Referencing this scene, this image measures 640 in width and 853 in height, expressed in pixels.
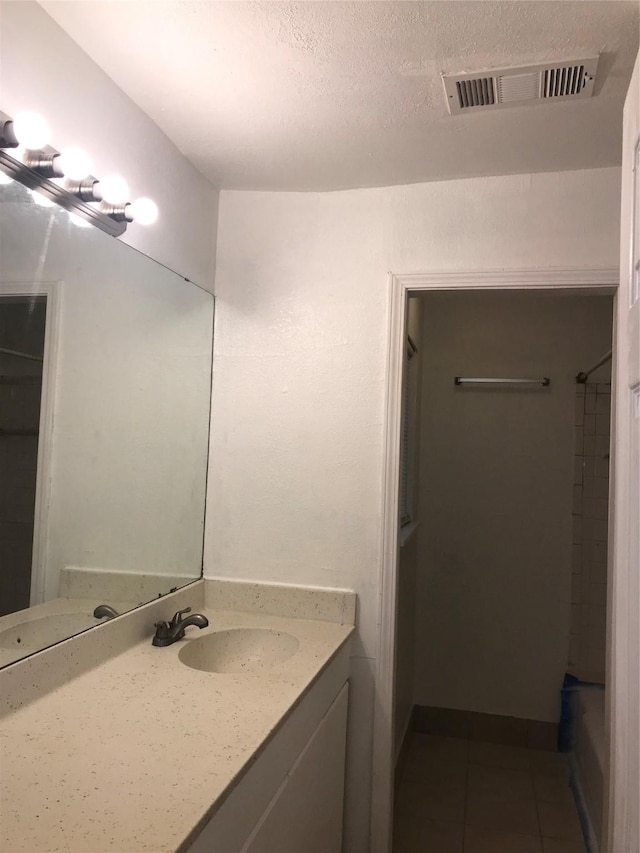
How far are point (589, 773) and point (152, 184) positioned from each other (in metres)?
2.65

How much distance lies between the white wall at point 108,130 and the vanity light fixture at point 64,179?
43 mm

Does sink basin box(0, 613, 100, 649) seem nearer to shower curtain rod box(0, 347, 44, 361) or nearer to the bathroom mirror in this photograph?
the bathroom mirror

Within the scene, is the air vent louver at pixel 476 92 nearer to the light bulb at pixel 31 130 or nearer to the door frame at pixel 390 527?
the door frame at pixel 390 527

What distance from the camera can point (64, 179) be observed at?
4.60 feet

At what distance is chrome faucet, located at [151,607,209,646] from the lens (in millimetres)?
1785

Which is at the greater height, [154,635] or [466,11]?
[466,11]

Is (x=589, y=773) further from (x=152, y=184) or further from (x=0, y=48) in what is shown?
(x=0, y=48)

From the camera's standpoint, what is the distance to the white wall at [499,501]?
3.11 meters

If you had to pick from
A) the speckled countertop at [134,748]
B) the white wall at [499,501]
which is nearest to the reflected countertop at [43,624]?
the speckled countertop at [134,748]

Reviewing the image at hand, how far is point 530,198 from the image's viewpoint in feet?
6.48

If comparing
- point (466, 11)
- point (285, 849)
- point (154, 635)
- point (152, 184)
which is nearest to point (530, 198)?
point (466, 11)

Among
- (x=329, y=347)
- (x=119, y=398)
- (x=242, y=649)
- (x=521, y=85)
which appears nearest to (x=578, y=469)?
(x=329, y=347)

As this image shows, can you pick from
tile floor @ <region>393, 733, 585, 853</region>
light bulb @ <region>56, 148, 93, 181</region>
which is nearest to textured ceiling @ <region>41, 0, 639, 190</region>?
light bulb @ <region>56, 148, 93, 181</region>

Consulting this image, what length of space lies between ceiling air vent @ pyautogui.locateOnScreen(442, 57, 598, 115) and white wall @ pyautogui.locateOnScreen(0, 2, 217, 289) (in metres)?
0.83
